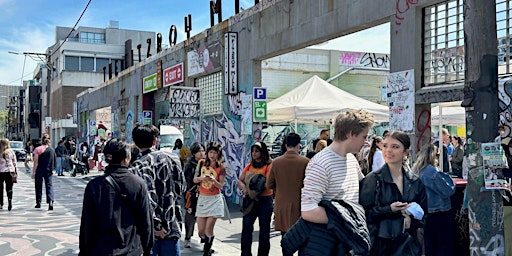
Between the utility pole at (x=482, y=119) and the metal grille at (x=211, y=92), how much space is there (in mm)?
11015

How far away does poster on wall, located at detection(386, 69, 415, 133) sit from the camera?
849cm

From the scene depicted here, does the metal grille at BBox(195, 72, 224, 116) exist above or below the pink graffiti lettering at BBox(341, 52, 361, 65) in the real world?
below

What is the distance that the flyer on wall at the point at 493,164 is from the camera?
469 centimetres

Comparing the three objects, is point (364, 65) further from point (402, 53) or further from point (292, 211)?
point (292, 211)

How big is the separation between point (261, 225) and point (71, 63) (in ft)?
189

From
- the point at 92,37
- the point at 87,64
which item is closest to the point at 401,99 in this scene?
the point at 87,64

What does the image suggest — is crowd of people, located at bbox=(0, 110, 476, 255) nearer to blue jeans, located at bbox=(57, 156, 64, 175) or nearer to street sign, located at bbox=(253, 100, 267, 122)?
street sign, located at bbox=(253, 100, 267, 122)

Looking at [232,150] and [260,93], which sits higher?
[260,93]

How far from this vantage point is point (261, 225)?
7172 mm

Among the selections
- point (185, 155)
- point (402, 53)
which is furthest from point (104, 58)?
point (402, 53)

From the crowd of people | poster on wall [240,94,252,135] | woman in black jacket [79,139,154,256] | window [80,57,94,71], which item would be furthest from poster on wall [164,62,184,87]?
window [80,57,94,71]

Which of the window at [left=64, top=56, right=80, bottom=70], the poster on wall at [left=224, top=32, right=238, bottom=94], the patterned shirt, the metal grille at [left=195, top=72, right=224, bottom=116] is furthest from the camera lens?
the window at [left=64, top=56, right=80, bottom=70]

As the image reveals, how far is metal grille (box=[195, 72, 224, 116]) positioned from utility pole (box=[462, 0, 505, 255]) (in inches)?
434

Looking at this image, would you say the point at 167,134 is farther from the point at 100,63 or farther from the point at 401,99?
the point at 100,63
